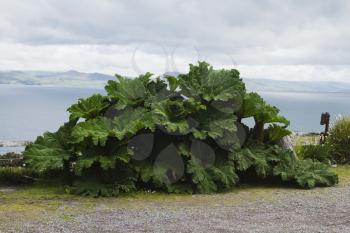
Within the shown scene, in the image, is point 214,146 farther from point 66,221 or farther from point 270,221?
point 66,221

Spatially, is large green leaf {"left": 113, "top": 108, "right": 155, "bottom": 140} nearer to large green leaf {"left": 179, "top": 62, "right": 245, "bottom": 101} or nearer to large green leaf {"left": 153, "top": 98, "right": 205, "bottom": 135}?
large green leaf {"left": 153, "top": 98, "right": 205, "bottom": 135}

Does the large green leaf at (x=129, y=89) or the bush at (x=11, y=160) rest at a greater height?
the large green leaf at (x=129, y=89)

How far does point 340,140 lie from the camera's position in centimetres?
1390

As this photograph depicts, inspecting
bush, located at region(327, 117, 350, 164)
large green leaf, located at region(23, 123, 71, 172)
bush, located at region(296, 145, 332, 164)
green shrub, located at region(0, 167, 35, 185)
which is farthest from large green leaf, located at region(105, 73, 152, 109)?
bush, located at region(327, 117, 350, 164)

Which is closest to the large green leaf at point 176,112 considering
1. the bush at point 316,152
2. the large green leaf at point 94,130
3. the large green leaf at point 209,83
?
the large green leaf at point 209,83

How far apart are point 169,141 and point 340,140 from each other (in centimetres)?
594

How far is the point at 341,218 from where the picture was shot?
26.1ft

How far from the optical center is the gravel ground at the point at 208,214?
712cm

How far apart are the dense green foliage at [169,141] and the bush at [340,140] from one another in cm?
303

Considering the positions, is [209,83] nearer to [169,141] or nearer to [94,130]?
[169,141]

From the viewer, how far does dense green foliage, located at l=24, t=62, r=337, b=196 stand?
933cm

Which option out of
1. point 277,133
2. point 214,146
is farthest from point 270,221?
point 277,133

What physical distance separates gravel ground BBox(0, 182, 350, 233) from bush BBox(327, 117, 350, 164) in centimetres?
399

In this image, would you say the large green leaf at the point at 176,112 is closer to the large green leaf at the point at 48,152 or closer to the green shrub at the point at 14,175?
the large green leaf at the point at 48,152
